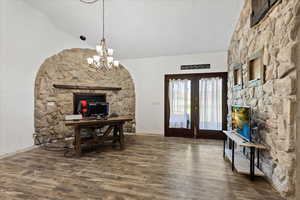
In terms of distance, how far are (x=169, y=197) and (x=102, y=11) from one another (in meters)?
3.91

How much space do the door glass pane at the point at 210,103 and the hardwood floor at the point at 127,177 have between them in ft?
4.50

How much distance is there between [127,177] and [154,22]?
3.36 m

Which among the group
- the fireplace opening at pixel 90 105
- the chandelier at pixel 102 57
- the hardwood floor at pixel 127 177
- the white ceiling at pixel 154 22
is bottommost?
the hardwood floor at pixel 127 177

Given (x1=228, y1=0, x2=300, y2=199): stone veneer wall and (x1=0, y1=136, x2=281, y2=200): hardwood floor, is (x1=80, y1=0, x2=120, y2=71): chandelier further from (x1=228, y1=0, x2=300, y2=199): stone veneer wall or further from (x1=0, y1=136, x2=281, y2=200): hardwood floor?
(x1=228, y1=0, x2=300, y2=199): stone veneer wall

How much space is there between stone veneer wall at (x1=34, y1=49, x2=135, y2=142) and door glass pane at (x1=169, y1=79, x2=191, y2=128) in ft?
4.51

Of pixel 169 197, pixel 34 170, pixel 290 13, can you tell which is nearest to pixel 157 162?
pixel 169 197

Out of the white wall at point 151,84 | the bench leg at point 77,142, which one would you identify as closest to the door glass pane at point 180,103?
the white wall at point 151,84

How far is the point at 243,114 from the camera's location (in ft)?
8.30

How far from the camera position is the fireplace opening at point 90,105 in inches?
144

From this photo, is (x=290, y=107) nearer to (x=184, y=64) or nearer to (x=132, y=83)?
(x=184, y=64)

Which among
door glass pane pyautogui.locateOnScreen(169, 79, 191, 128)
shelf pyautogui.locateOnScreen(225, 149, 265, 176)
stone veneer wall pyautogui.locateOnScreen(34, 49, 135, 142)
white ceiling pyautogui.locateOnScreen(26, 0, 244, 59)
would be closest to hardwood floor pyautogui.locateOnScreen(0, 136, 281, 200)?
shelf pyautogui.locateOnScreen(225, 149, 265, 176)

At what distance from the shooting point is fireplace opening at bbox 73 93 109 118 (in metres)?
3.66

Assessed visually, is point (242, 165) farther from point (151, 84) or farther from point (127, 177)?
point (151, 84)

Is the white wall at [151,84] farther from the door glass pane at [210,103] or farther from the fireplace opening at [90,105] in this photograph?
the fireplace opening at [90,105]
